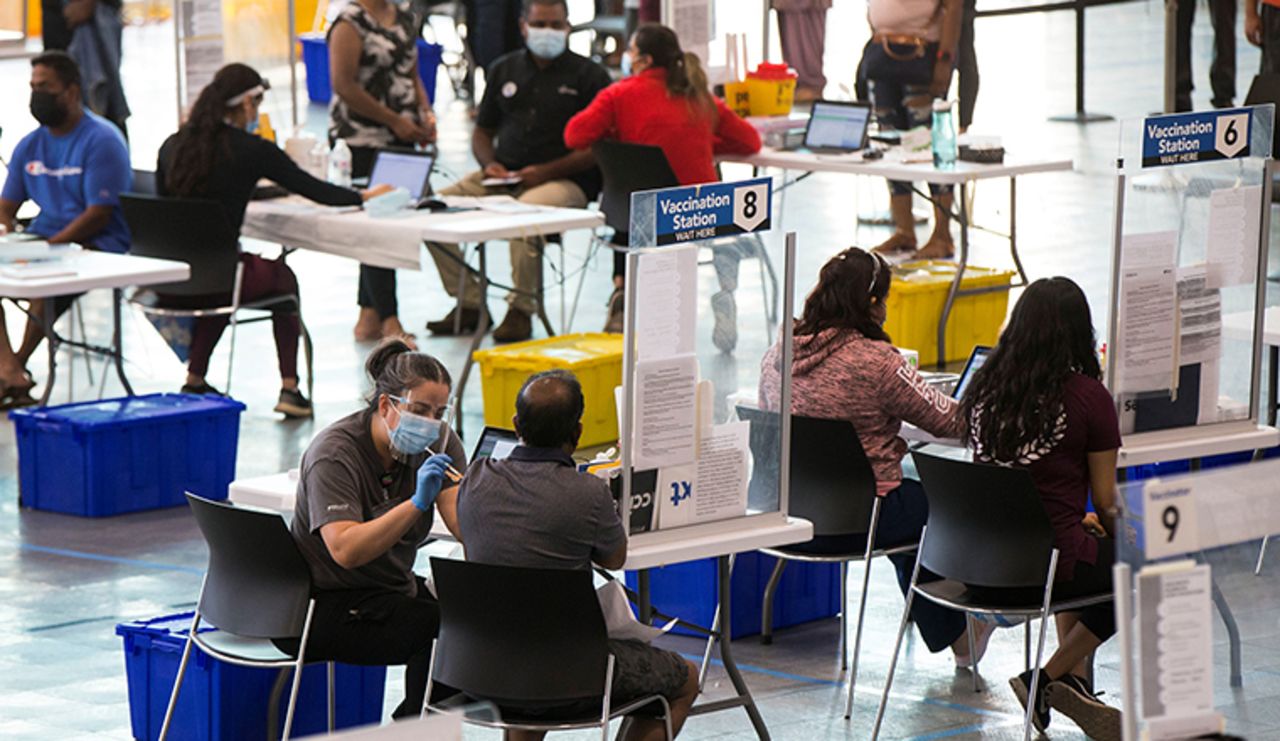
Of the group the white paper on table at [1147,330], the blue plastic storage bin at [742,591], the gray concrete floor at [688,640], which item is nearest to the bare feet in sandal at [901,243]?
the gray concrete floor at [688,640]

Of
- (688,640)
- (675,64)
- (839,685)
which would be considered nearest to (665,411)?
(839,685)

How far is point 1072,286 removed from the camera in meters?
4.82

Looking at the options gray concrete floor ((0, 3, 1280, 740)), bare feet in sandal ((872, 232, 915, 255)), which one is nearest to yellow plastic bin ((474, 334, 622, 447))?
gray concrete floor ((0, 3, 1280, 740))

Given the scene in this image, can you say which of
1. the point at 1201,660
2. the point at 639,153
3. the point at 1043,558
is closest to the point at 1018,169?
the point at 639,153

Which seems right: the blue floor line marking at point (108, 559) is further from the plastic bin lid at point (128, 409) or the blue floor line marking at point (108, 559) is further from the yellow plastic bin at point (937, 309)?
the yellow plastic bin at point (937, 309)

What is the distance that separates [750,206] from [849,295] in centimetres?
78

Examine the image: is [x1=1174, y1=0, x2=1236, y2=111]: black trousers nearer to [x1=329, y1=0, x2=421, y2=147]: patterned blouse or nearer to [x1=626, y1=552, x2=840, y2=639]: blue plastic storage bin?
[x1=329, y1=0, x2=421, y2=147]: patterned blouse

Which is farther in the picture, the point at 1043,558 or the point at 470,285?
the point at 470,285

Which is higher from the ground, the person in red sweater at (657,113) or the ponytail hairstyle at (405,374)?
the person in red sweater at (657,113)

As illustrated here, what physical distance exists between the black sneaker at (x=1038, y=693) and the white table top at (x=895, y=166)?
13.4ft

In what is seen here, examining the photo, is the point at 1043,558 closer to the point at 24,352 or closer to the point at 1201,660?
the point at 1201,660

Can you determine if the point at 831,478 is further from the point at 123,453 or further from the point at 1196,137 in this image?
the point at 123,453

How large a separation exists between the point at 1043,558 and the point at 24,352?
4.89m

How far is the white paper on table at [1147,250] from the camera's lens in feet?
16.9
